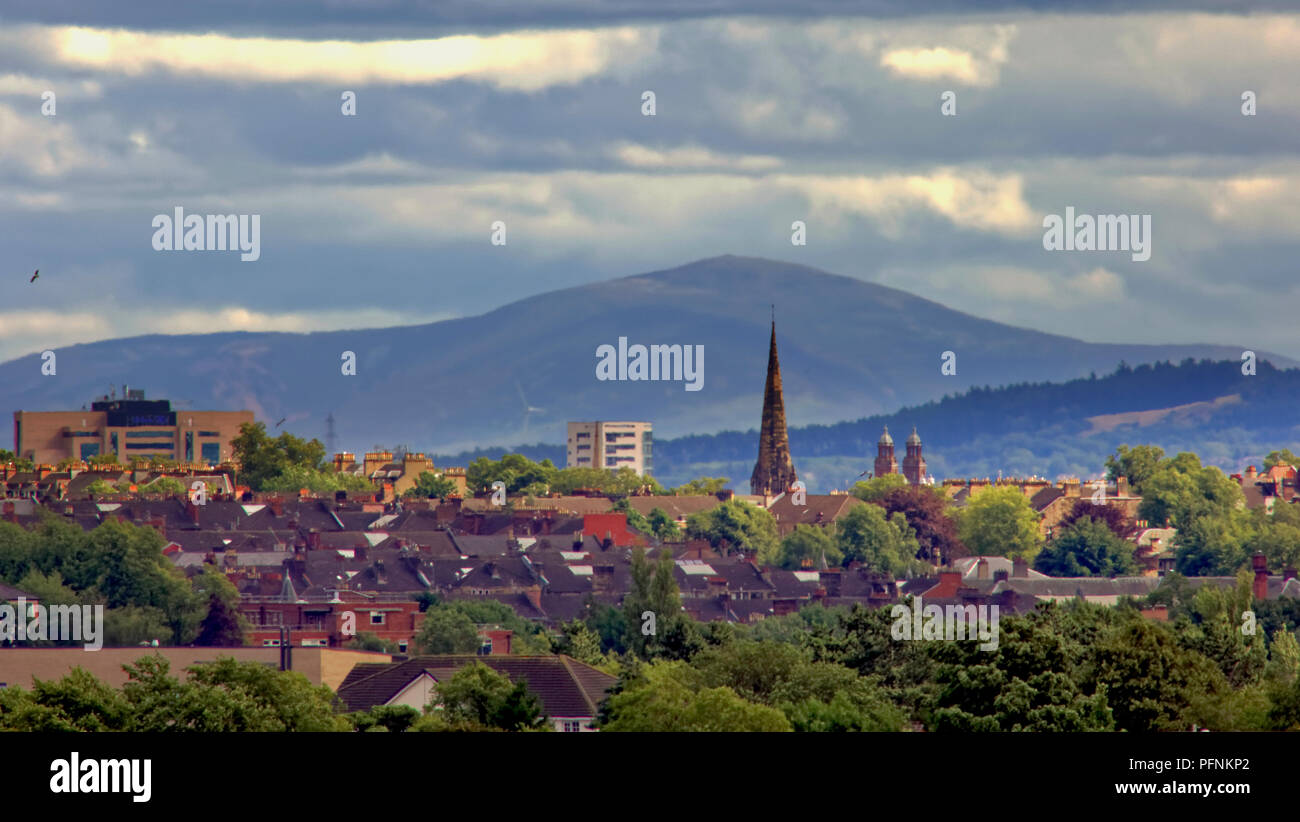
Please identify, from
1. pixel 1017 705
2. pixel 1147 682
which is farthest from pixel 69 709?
pixel 1147 682

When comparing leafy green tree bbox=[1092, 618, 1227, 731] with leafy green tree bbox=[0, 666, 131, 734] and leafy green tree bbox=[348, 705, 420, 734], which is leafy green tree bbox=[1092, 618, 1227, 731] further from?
leafy green tree bbox=[0, 666, 131, 734]

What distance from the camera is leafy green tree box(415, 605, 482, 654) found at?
13262 cm

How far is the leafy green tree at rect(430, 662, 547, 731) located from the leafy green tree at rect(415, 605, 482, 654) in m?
60.9

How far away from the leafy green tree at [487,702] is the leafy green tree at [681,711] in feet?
6.87

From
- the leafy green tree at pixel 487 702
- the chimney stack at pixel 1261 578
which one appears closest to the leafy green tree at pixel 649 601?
the chimney stack at pixel 1261 578

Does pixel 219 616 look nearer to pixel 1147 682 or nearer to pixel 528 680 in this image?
pixel 528 680

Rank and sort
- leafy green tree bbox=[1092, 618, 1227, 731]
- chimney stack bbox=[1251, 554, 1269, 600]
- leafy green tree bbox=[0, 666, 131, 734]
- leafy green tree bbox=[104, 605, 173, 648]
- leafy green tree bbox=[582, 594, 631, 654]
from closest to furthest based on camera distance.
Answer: leafy green tree bbox=[0, 666, 131, 734], leafy green tree bbox=[1092, 618, 1227, 731], leafy green tree bbox=[582, 594, 631, 654], leafy green tree bbox=[104, 605, 173, 648], chimney stack bbox=[1251, 554, 1269, 600]

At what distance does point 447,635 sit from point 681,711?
7435cm

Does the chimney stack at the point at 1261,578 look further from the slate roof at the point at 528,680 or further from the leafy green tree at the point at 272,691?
the leafy green tree at the point at 272,691

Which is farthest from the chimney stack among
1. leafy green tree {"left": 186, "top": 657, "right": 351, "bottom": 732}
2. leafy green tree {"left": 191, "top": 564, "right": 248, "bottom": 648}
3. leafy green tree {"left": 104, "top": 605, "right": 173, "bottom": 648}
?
leafy green tree {"left": 186, "top": 657, "right": 351, "bottom": 732}

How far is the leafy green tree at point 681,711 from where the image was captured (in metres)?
57.7
